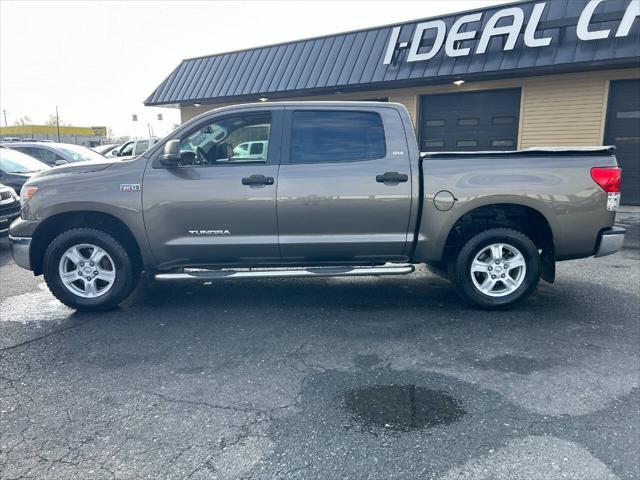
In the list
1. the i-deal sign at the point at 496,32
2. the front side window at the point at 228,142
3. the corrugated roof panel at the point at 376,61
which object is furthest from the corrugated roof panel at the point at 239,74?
the front side window at the point at 228,142

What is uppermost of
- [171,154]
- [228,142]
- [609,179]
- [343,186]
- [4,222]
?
[228,142]

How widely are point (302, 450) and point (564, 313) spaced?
3.31 m

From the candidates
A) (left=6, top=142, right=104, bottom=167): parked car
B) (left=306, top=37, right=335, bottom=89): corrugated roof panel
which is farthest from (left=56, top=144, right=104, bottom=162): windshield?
(left=306, top=37, right=335, bottom=89): corrugated roof panel

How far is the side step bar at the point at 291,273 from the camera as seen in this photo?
4461 mm

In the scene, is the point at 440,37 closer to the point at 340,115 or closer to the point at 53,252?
the point at 340,115

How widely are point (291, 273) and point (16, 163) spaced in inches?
285

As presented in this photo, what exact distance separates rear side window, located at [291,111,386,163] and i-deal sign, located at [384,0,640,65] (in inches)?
328

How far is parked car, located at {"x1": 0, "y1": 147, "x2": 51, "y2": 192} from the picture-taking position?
8.35 meters

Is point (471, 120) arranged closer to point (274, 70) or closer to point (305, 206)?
point (274, 70)

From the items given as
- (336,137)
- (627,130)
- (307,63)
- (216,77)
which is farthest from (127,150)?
(627,130)

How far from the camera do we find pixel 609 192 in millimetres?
4355

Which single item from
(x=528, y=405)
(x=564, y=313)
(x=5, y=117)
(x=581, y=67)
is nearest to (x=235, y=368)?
(x=528, y=405)

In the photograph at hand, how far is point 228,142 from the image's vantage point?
4.65 m

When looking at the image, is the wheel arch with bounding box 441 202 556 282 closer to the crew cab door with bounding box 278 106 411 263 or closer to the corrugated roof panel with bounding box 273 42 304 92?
the crew cab door with bounding box 278 106 411 263
